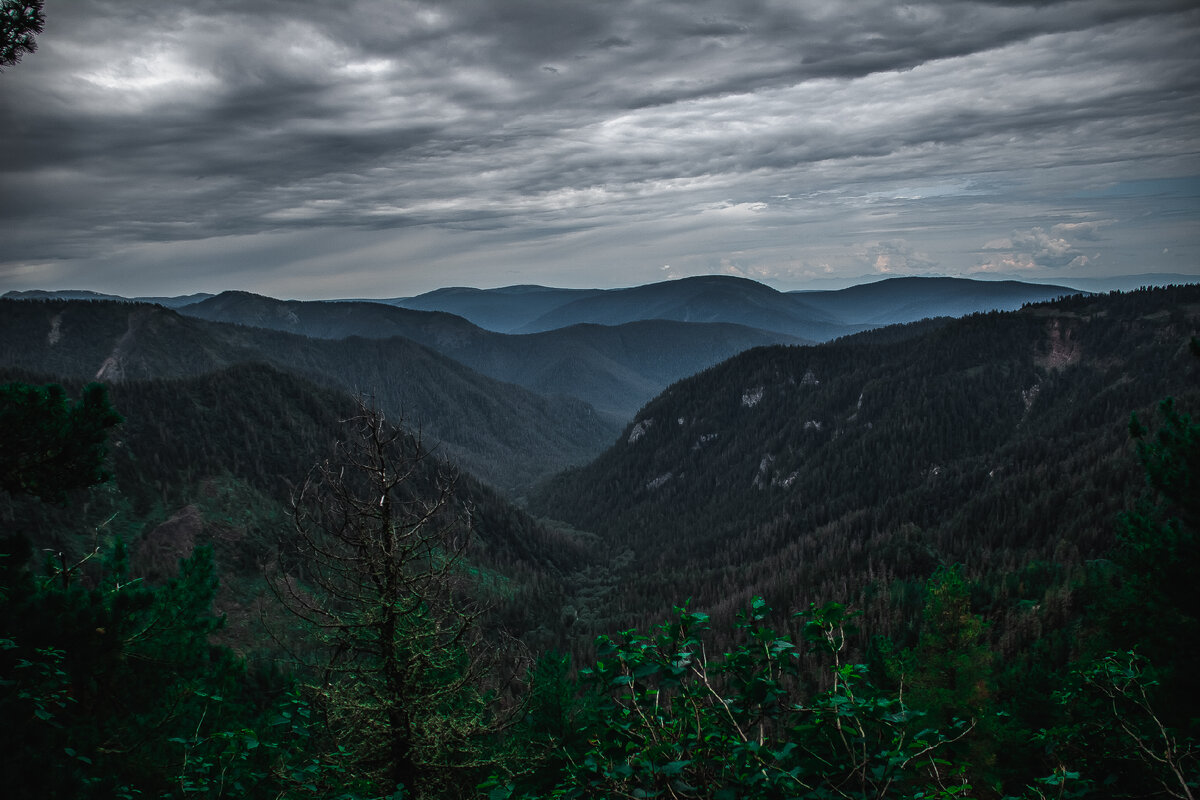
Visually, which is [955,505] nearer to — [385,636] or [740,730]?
[385,636]

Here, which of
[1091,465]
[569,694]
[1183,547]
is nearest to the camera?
[1183,547]

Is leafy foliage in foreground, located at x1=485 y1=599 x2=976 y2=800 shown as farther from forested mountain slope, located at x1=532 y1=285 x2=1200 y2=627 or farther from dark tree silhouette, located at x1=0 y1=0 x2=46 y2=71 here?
forested mountain slope, located at x1=532 y1=285 x2=1200 y2=627

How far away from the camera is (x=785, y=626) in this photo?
99625 mm

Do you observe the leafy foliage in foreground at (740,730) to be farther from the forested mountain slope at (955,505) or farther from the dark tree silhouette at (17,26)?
the forested mountain slope at (955,505)

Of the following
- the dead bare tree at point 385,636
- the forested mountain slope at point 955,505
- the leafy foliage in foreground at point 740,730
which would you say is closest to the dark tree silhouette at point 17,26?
the dead bare tree at point 385,636

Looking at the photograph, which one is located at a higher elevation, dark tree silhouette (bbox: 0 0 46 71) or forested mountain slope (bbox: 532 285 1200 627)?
dark tree silhouette (bbox: 0 0 46 71)

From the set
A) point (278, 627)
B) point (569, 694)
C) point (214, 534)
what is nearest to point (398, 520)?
point (569, 694)

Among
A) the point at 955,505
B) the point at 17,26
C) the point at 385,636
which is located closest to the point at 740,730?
the point at 385,636

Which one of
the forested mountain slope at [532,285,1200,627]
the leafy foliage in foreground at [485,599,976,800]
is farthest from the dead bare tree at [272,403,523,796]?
the forested mountain slope at [532,285,1200,627]

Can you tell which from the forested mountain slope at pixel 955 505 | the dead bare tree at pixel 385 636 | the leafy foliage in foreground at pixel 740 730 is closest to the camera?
the leafy foliage in foreground at pixel 740 730

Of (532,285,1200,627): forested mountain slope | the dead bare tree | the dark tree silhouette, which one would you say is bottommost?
(532,285,1200,627): forested mountain slope

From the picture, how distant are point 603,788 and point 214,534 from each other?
4814 inches

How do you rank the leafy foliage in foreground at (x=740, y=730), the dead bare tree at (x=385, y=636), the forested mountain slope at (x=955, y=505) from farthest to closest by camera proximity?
the forested mountain slope at (x=955, y=505) → the dead bare tree at (x=385, y=636) → the leafy foliage in foreground at (x=740, y=730)

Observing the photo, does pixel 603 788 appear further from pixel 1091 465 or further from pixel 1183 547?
pixel 1091 465
